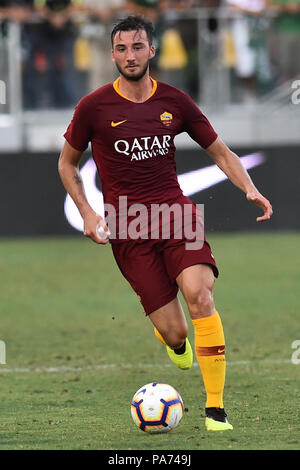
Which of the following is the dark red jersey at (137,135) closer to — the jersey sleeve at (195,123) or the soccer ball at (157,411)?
the jersey sleeve at (195,123)

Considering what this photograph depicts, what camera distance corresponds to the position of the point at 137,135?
21.5 feet

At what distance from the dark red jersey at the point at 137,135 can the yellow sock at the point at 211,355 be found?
85cm

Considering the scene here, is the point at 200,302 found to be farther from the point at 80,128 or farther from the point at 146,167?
the point at 80,128

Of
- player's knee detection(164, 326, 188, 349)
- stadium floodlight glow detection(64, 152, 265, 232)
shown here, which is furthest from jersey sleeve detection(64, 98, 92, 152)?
stadium floodlight glow detection(64, 152, 265, 232)

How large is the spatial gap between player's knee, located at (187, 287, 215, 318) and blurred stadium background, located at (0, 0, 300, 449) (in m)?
0.68

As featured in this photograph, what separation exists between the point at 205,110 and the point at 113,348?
11729 mm

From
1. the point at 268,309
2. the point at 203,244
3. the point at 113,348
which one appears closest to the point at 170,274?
the point at 203,244

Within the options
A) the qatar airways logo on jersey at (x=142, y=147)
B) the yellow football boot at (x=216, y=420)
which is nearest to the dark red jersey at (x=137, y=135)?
the qatar airways logo on jersey at (x=142, y=147)

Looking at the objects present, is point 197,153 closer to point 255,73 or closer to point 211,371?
point 255,73

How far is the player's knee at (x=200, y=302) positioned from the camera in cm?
624

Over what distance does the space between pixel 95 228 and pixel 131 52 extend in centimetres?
108

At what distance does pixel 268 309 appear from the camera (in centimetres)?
1149

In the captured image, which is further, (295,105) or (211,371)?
(295,105)

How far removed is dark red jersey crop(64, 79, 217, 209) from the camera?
6566 mm
